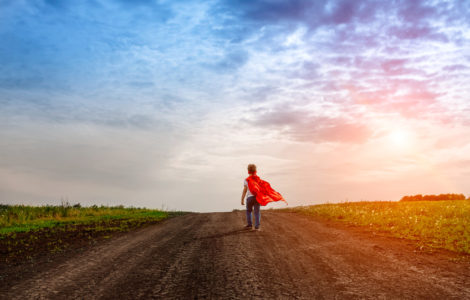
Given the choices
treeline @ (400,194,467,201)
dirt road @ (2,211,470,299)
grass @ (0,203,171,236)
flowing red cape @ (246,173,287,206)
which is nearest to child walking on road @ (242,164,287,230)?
flowing red cape @ (246,173,287,206)

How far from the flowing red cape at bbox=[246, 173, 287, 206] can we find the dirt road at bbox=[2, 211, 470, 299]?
246cm

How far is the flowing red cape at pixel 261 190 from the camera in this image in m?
13.2

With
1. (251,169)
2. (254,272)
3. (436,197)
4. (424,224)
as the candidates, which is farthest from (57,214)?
(436,197)

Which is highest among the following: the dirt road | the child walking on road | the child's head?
the child's head

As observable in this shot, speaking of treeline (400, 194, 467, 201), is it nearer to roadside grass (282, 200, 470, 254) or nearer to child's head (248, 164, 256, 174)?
roadside grass (282, 200, 470, 254)

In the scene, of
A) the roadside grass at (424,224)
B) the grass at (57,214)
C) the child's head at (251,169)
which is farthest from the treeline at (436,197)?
the child's head at (251,169)

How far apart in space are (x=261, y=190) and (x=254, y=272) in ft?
20.9

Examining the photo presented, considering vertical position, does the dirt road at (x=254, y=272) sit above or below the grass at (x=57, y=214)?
below

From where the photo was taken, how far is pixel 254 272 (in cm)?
706

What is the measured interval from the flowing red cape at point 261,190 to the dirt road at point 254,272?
2459 mm

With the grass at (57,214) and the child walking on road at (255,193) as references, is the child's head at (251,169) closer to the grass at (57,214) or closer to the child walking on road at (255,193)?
the child walking on road at (255,193)

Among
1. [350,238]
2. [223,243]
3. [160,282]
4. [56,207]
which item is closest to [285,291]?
[160,282]

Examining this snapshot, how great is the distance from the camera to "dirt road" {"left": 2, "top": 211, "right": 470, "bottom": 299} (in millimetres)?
6148

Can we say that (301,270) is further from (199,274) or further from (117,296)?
(117,296)
